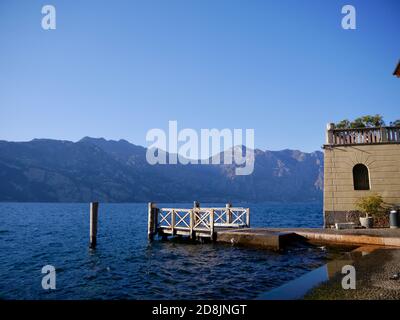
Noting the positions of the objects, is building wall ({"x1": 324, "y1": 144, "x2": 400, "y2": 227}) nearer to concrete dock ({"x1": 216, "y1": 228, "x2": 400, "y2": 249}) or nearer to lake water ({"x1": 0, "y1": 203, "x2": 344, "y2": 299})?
concrete dock ({"x1": 216, "y1": 228, "x2": 400, "y2": 249})

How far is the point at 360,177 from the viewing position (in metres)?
20.2

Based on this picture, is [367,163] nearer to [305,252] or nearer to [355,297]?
[305,252]

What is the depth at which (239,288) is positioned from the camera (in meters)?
11.7

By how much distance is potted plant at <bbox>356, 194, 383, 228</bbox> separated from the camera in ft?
60.6

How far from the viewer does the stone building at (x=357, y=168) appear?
19453 mm

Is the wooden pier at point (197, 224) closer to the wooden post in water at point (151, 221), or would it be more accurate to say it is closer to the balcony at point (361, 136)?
the wooden post in water at point (151, 221)

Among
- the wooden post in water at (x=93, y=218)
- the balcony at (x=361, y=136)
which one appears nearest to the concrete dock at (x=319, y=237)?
the balcony at (x=361, y=136)

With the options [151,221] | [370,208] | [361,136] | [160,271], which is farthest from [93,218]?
[361,136]

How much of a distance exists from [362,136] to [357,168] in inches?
84.9

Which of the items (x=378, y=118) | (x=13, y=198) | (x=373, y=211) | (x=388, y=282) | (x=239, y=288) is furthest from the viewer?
(x=13, y=198)

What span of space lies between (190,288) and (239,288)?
1.95 metres

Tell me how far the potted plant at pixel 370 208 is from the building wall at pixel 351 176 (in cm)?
75

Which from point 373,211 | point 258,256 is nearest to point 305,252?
point 258,256

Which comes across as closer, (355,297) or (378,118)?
(355,297)
